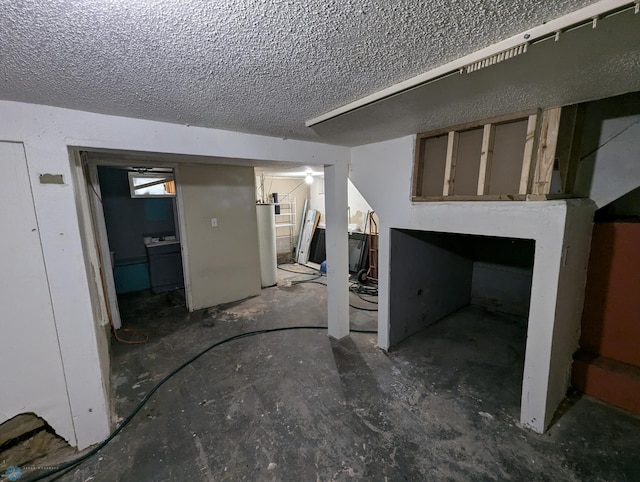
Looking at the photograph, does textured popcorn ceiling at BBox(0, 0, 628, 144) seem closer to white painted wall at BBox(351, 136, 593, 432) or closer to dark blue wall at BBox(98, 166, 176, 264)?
white painted wall at BBox(351, 136, 593, 432)

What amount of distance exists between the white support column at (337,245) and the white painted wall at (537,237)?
0.54m

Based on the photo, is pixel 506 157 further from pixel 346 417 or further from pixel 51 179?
pixel 51 179

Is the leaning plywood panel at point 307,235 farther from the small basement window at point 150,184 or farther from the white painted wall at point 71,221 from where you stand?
the white painted wall at point 71,221

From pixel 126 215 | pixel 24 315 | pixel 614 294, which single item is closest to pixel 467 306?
pixel 614 294

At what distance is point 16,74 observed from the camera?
1.04 metres

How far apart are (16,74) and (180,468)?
2.11 m

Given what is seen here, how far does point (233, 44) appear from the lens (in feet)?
2.84

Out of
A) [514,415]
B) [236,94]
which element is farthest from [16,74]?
[514,415]

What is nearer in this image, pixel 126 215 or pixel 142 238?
pixel 126 215

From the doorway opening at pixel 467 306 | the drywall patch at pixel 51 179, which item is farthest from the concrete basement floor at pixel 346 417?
the drywall patch at pixel 51 179

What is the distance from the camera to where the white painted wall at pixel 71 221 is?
1424mm

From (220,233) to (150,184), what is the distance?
200 centimetres

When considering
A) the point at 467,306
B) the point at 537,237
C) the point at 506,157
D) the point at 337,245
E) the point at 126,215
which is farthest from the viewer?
the point at 126,215

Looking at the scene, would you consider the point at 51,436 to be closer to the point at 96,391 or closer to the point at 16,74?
the point at 96,391
